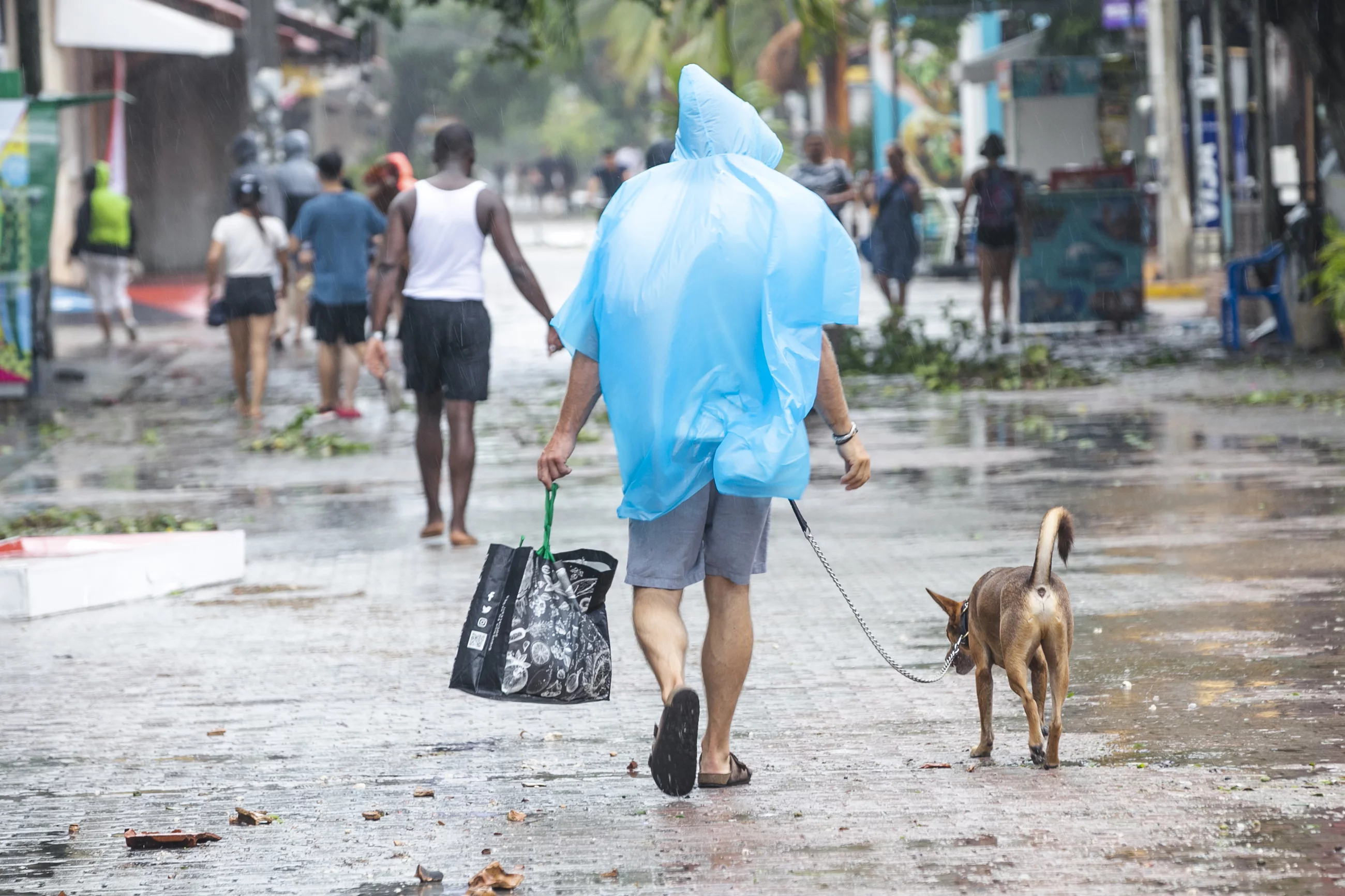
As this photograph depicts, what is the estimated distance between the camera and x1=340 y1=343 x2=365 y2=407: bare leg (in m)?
14.3

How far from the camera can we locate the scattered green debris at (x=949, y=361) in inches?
594

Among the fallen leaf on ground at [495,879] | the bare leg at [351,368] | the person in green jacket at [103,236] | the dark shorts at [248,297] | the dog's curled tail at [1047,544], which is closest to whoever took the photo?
the fallen leaf on ground at [495,879]

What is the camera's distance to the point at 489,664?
4898 mm

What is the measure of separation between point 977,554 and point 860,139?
34.7m

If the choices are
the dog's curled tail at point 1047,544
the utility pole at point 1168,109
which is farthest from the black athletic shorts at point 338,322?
the utility pole at point 1168,109

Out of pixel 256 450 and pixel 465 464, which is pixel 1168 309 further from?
pixel 465 464

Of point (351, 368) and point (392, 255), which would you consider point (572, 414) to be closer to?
point (392, 255)

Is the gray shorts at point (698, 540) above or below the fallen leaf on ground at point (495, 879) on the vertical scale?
above

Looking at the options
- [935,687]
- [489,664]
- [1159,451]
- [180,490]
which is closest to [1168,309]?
[1159,451]

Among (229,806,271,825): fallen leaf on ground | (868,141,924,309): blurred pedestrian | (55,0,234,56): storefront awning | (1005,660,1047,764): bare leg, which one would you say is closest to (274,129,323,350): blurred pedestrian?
(55,0,234,56): storefront awning

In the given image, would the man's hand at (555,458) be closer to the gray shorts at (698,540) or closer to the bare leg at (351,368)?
the gray shorts at (698,540)

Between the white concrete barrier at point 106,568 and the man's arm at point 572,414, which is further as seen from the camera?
the white concrete barrier at point 106,568

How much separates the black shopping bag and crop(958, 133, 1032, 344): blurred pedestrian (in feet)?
43.3

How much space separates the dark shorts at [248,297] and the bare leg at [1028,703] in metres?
9.79
